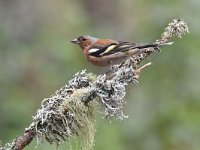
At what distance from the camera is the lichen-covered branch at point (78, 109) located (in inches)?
129

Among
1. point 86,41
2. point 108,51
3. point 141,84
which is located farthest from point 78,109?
point 141,84

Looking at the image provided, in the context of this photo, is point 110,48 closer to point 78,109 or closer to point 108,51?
point 108,51

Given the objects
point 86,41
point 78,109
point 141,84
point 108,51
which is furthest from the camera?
point 141,84

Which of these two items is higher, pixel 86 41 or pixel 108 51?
pixel 86 41

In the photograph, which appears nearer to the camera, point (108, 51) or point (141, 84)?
point (108, 51)

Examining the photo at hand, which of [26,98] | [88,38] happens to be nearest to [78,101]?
[88,38]

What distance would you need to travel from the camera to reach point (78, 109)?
10.9ft

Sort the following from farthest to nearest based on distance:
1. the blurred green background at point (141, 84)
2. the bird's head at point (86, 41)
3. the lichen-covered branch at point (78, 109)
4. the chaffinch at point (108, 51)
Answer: the blurred green background at point (141, 84) → the bird's head at point (86, 41) → the chaffinch at point (108, 51) → the lichen-covered branch at point (78, 109)

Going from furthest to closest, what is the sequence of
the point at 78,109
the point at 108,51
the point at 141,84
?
the point at 141,84 → the point at 108,51 → the point at 78,109

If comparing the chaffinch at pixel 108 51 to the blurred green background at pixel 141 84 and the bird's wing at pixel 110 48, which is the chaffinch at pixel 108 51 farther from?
the blurred green background at pixel 141 84

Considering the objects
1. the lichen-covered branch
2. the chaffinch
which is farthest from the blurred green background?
the lichen-covered branch

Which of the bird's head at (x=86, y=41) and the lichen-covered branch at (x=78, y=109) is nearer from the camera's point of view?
the lichen-covered branch at (x=78, y=109)

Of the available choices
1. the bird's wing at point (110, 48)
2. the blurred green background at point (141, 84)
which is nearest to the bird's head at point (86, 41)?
the bird's wing at point (110, 48)

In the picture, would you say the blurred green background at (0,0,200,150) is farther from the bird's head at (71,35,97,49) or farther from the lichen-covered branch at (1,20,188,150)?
the lichen-covered branch at (1,20,188,150)
